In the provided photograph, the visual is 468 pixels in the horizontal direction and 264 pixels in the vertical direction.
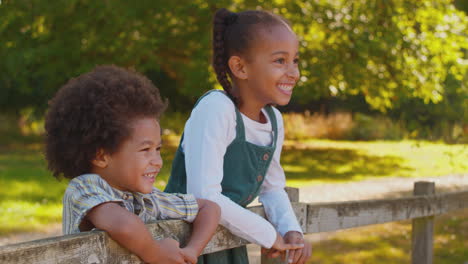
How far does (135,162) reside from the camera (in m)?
1.80

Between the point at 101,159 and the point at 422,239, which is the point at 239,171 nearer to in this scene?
the point at 101,159

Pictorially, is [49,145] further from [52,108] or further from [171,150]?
[171,150]

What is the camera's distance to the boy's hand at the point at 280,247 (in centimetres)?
229

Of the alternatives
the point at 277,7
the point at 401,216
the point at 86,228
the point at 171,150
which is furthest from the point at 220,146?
the point at 171,150

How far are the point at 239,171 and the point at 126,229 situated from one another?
74 cm

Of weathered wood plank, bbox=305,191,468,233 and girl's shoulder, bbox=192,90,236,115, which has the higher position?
girl's shoulder, bbox=192,90,236,115

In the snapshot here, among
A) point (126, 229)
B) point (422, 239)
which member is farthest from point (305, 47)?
point (126, 229)

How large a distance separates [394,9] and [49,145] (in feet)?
42.2

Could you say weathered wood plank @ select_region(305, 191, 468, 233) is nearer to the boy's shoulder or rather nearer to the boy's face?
the boy's face

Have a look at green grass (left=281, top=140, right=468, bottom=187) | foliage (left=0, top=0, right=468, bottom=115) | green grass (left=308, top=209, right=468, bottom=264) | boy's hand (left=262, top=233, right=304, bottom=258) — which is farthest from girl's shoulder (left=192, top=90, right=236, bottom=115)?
foliage (left=0, top=0, right=468, bottom=115)

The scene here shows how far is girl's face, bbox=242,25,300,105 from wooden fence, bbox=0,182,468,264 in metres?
0.45

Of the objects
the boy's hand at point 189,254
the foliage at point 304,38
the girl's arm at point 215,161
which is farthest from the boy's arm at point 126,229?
the foliage at point 304,38

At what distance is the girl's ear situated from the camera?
2.40m

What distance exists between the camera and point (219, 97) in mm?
2273
